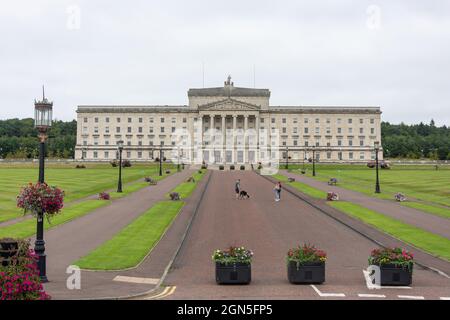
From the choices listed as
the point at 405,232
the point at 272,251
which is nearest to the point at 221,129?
the point at 405,232

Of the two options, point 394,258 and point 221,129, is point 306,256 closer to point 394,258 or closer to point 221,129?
point 394,258

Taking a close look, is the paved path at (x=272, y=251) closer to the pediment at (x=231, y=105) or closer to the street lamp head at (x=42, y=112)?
the street lamp head at (x=42, y=112)

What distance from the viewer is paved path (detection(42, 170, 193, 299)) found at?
61.7 feet

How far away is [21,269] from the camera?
1381 cm

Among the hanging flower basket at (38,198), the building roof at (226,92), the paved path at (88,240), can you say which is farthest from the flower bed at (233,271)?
the building roof at (226,92)

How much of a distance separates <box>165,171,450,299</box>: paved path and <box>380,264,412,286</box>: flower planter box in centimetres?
42

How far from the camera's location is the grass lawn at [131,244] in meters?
24.1

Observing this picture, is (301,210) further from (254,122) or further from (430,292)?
(254,122)

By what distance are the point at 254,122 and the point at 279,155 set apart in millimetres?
14046

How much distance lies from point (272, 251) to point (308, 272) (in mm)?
7793

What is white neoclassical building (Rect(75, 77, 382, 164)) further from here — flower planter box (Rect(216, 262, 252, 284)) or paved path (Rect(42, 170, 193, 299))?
flower planter box (Rect(216, 262, 252, 284))

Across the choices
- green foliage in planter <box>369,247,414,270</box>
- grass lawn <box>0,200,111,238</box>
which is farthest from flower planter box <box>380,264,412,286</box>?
grass lawn <box>0,200,111,238</box>

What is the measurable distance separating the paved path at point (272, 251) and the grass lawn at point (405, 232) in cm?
236
